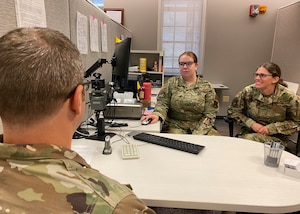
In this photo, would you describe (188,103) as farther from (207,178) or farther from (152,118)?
(207,178)

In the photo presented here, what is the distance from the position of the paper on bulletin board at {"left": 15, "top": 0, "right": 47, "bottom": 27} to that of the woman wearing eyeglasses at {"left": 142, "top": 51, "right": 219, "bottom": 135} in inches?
43.7

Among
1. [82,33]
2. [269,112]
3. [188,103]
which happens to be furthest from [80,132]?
[269,112]

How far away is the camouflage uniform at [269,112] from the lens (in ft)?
6.57

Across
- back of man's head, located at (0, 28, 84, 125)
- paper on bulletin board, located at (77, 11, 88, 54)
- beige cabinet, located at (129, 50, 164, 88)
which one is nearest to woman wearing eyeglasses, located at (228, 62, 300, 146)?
paper on bulletin board, located at (77, 11, 88, 54)

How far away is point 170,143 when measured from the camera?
1.34 metres

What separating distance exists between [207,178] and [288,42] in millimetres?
3422

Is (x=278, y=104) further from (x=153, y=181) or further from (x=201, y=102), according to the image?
(x=153, y=181)

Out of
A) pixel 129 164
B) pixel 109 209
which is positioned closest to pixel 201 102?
pixel 129 164

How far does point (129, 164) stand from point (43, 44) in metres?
0.73

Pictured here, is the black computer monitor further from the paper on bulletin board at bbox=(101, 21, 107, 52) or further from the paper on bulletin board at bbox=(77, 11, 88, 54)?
the paper on bulletin board at bbox=(101, 21, 107, 52)

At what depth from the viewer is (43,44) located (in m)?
0.51

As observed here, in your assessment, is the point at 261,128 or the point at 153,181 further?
the point at 261,128

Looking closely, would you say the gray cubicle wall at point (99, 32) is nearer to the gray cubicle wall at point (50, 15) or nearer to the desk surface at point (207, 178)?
the gray cubicle wall at point (50, 15)

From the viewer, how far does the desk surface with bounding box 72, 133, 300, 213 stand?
851 mm
